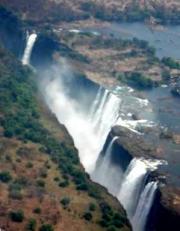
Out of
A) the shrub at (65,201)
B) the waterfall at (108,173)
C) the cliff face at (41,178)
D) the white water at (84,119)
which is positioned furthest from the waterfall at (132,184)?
the white water at (84,119)

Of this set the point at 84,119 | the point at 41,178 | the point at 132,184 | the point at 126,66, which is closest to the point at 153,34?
the point at 126,66

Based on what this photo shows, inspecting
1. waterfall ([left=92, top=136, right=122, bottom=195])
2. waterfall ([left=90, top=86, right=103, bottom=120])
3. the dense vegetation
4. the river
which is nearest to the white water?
waterfall ([left=90, top=86, right=103, bottom=120])

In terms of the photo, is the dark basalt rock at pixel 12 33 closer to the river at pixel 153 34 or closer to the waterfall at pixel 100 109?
the river at pixel 153 34

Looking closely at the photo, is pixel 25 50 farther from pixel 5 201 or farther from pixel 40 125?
pixel 5 201

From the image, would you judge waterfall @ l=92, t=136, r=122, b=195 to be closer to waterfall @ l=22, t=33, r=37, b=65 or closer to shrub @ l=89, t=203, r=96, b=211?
shrub @ l=89, t=203, r=96, b=211

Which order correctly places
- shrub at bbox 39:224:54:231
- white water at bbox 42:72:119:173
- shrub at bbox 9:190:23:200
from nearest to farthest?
shrub at bbox 39:224:54:231 → shrub at bbox 9:190:23:200 → white water at bbox 42:72:119:173

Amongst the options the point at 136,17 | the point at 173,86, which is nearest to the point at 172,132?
the point at 173,86
